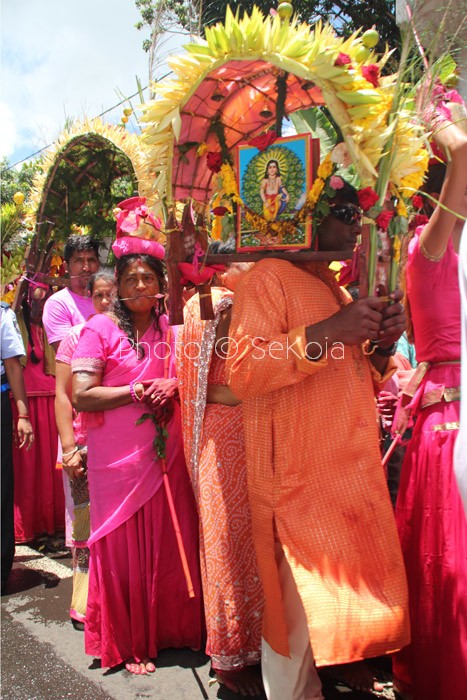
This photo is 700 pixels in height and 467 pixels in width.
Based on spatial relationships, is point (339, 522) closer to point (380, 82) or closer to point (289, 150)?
point (289, 150)

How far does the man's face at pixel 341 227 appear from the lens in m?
2.43

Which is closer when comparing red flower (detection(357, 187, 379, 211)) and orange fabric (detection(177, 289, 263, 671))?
red flower (detection(357, 187, 379, 211))

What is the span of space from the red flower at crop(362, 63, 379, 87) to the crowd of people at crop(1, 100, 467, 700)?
30 cm

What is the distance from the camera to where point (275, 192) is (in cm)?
249

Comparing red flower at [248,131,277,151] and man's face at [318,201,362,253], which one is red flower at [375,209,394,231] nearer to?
man's face at [318,201,362,253]

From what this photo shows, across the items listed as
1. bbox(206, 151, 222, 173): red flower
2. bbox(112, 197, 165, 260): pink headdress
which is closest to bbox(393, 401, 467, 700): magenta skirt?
bbox(206, 151, 222, 173): red flower

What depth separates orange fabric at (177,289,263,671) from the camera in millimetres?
2902

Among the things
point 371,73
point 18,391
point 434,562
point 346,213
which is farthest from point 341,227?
point 18,391

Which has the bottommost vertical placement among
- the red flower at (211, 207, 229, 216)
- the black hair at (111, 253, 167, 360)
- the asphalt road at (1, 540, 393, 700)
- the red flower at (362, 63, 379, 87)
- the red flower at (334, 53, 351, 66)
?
the asphalt road at (1, 540, 393, 700)

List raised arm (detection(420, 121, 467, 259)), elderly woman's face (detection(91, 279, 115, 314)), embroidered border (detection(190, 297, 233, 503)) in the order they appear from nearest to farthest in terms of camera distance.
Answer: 1. raised arm (detection(420, 121, 467, 259))
2. embroidered border (detection(190, 297, 233, 503))
3. elderly woman's face (detection(91, 279, 115, 314))

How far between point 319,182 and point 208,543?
1.70 m

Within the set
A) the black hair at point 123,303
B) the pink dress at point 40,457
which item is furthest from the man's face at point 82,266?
the black hair at point 123,303

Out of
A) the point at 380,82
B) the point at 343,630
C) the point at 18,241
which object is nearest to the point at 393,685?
the point at 343,630

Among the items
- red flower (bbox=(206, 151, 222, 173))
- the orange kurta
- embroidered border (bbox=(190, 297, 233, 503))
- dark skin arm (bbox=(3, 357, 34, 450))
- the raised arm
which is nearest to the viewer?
the orange kurta
